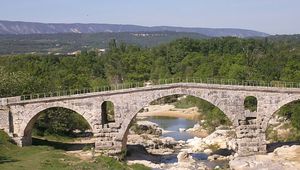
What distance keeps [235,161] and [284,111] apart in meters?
20.6

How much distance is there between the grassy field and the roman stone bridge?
2.84 metres

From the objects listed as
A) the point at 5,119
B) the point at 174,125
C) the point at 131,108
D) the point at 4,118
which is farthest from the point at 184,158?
the point at 174,125

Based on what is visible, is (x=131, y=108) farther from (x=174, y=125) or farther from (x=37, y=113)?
(x=174, y=125)

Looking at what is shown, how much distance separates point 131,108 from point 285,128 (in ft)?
73.3

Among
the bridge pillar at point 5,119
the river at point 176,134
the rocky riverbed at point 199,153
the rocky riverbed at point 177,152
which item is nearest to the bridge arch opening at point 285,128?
the rocky riverbed at point 199,153

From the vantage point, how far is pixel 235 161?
156 feet

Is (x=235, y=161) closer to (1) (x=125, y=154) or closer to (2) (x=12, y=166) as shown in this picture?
(1) (x=125, y=154)

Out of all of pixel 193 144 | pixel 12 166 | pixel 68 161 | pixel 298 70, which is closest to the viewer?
pixel 12 166

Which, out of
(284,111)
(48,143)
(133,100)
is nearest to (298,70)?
(284,111)

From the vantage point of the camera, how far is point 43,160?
145ft

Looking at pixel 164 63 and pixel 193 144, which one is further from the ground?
pixel 164 63

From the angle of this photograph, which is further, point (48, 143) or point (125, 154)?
point (48, 143)

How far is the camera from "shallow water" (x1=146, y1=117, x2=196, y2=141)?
7256 cm

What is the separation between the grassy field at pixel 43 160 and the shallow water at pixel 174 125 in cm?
2519
